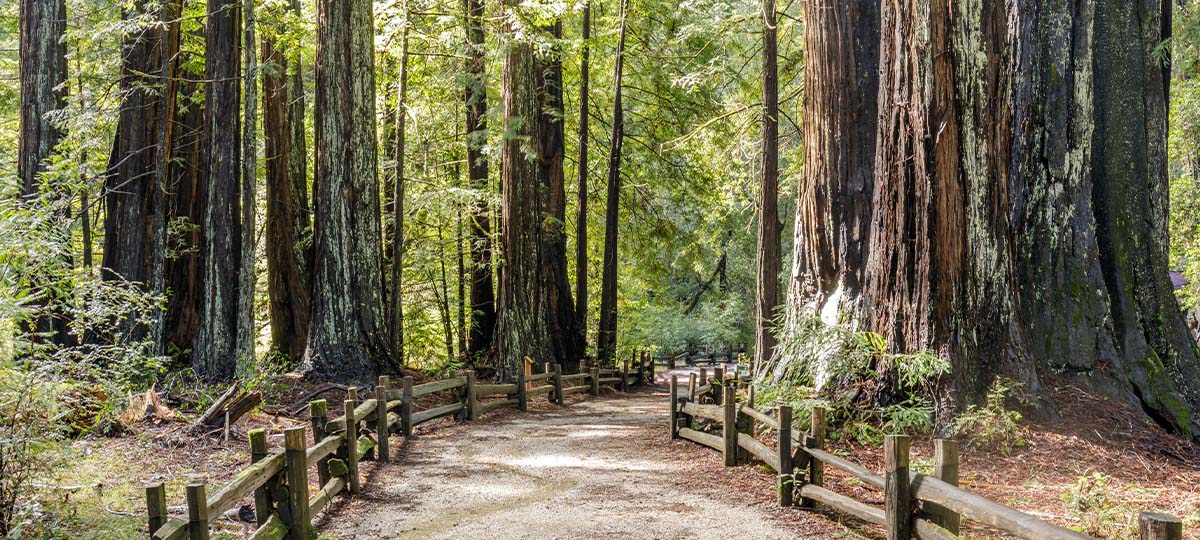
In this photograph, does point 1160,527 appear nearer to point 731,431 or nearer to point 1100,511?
point 1100,511

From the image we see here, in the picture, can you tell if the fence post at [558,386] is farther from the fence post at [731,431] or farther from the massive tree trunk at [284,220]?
the fence post at [731,431]

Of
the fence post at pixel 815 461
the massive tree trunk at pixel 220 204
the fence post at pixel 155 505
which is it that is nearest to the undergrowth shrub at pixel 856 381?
the fence post at pixel 815 461

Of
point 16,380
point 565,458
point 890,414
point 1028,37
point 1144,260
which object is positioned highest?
point 1028,37

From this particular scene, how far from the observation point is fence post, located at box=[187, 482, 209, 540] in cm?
468

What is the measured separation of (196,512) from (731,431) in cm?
573

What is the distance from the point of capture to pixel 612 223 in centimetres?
2203

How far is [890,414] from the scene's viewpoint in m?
8.27

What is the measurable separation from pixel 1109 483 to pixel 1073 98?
4.30 meters

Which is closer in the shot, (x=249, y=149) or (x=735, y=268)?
(x=249, y=149)

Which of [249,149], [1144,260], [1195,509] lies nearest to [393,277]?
[249,149]

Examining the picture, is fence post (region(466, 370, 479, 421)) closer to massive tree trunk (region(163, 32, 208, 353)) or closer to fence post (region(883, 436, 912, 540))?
massive tree trunk (region(163, 32, 208, 353))

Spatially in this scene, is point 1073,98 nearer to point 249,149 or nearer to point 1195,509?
point 1195,509

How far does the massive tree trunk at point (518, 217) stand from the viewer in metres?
17.9

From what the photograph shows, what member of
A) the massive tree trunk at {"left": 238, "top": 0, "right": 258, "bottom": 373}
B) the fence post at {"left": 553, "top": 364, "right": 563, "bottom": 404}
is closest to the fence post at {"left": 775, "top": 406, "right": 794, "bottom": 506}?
the massive tree trunk at {"left": 238, "top": 0, "right": 258, "bottom": 373}
